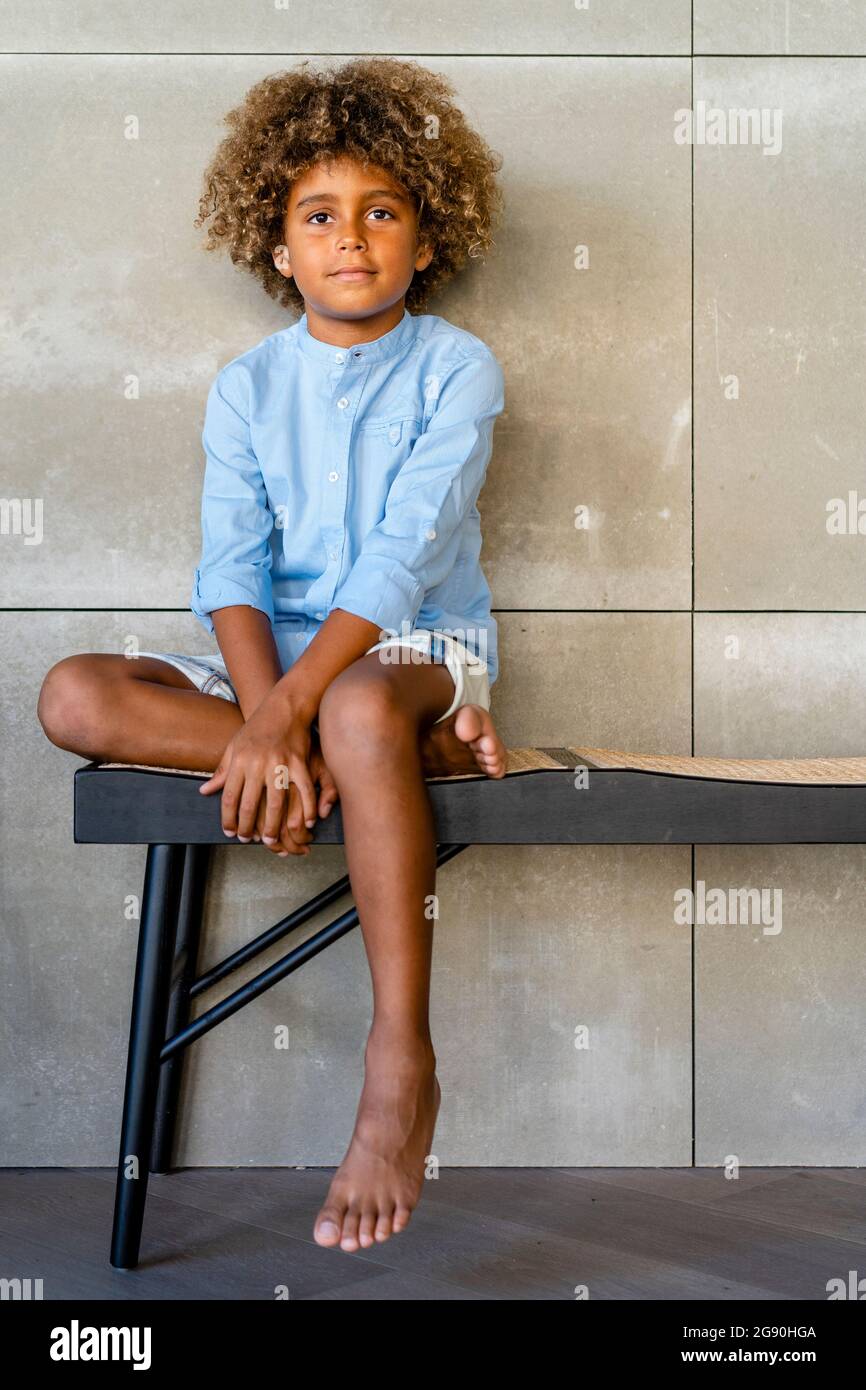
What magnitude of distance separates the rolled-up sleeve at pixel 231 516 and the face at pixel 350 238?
0.55 ft

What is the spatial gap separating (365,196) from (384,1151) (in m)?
1.10

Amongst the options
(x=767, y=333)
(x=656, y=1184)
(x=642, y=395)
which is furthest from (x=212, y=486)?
(x=656, y=1184)

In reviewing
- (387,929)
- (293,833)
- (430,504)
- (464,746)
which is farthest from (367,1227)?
(430,504)

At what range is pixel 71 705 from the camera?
4.30ft

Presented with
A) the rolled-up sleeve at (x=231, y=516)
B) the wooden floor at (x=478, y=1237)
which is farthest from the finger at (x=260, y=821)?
the wooden floor at (x=478, y=1237)

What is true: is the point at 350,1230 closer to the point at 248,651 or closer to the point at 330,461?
the point at 248,651

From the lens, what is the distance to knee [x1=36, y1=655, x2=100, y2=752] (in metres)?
1.31

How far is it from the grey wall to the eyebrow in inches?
7.8

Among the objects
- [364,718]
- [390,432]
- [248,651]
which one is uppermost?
[390,432]

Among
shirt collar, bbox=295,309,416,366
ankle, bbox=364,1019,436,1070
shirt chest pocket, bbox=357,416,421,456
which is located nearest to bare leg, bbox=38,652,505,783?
ankle, bbox=364,1019,436,1070

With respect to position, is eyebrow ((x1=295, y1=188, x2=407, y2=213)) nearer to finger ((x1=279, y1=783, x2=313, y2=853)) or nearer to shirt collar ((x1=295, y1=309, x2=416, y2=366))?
shirt collar ((x1=295, y1=309, x2=416, y2=366))

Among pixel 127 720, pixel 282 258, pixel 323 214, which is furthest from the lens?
pixel 282 258

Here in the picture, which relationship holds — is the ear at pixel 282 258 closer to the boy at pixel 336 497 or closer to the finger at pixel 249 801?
the boy at pixel 336 497
